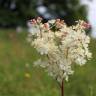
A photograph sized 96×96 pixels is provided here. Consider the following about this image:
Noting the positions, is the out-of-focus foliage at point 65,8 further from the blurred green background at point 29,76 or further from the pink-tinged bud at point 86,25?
the pink-tinged bud at point 86,25

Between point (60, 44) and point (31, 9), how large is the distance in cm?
3538

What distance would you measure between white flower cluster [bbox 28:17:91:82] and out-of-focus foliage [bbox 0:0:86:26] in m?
33.9

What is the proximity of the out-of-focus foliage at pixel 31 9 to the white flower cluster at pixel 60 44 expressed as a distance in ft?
111

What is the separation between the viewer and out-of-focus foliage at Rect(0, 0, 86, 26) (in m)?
38.5

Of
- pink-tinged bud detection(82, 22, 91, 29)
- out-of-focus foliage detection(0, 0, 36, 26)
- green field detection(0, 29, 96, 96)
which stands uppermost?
out-of-focus foliage detection(0, 0, 36, 26)

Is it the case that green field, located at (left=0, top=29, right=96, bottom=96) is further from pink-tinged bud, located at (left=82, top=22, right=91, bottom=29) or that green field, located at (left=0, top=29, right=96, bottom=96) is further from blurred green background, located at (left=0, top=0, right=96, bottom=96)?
pink-tinged bud, located at (left=82, top=22, right=91, bottom=29)

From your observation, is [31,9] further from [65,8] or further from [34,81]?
[34,81]

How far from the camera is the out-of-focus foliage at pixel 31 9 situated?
38500 millimetres

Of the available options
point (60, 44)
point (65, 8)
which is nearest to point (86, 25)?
point (60, 44)

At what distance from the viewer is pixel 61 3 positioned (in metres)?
41.7

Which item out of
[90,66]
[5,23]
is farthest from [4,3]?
[90,66]

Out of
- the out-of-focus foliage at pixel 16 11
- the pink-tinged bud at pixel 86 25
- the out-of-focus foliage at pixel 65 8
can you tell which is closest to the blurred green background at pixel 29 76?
the pink-tinged bud at pixel 86 25

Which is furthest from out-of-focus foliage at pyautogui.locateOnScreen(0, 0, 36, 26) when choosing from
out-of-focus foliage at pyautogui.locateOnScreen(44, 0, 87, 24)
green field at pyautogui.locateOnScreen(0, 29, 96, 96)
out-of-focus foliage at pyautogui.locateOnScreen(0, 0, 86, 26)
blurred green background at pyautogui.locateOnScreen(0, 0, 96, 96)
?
green field at pyautogui.locateOnScreen(0, 29, 96, 96)

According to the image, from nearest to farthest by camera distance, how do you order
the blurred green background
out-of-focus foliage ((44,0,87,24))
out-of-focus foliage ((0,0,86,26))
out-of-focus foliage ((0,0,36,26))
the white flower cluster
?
the white flower cluster < the blurred green background < out-of-focus foliage ((0,0,36,26)) < out-of-focus foliage ((0,0,86,26)) < out-of-focus foliage ((44,0,87,24))
